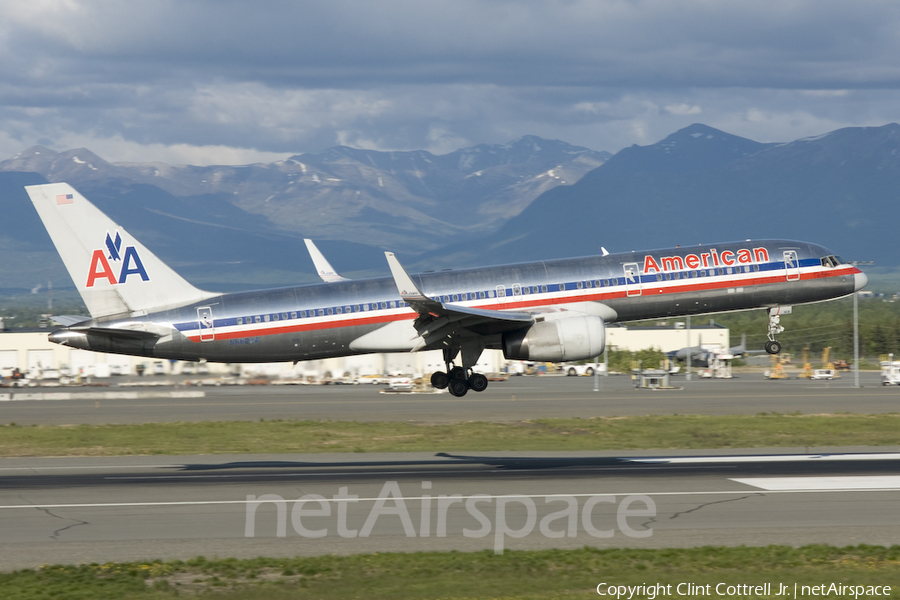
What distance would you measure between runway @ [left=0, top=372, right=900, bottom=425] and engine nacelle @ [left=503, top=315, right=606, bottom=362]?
34331mm

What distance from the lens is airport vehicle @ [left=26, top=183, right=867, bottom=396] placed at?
3856cm

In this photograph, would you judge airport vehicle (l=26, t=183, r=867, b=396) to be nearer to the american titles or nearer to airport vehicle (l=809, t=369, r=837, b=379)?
the american titles

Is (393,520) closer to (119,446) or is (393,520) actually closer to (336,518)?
(336,518)

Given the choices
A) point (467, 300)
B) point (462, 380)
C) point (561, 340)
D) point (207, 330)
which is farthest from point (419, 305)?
point (207, 330)

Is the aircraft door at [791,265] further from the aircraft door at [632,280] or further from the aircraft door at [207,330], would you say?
the aircraft door at [207,330]

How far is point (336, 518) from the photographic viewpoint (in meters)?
31.6

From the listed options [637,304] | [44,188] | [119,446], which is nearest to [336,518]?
[637,304]

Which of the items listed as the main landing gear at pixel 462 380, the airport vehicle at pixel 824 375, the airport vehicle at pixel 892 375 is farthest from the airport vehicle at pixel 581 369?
the main landing gear at pixel 462 380

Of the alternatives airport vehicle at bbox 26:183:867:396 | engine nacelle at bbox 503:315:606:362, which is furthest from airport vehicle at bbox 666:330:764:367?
engine nacelle at bbox 503:315:606:362

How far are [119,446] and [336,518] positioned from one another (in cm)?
2997

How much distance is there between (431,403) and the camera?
85500 mm

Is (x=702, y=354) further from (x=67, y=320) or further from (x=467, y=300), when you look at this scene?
(x=67, y=320)

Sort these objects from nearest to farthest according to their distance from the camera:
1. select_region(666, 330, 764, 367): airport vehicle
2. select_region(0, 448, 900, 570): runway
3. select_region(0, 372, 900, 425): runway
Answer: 1. select_region(0, 448, 900, 570): runway
2. select_region(0, 372, 900, 425): runway
3. select_region(666, 330, 764, 367): airport vehicle

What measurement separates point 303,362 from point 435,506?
7137 cm
